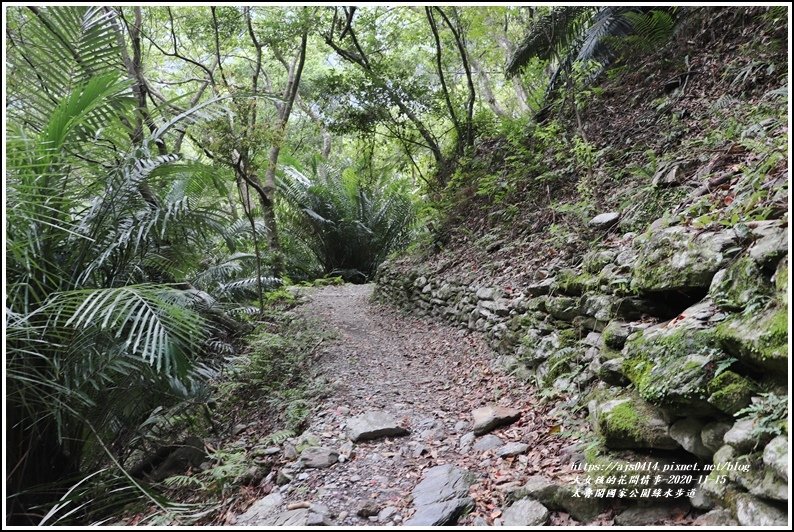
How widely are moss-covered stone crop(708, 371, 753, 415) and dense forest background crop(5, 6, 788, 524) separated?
72cm

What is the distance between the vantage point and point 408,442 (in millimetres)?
3057

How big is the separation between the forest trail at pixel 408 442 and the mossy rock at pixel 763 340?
0.96 meters

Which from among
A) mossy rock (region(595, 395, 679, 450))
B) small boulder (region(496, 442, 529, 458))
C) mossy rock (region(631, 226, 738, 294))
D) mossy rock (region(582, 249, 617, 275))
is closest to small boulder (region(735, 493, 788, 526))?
mossy rock (region(595, 395, 679, 450))

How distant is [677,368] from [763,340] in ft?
1.20

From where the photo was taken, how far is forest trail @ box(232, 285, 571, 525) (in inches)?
93.4

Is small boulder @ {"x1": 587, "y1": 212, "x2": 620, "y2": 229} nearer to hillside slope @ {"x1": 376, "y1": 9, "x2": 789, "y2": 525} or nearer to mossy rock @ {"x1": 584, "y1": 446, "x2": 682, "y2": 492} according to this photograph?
hillside slope @ {"x1": 376, "y1": 9, "x2": 789, "y2": 525}

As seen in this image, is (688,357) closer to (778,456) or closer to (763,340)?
(763,340)

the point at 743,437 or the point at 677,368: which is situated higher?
the point at 677,368

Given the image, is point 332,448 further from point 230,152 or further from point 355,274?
point 355,274

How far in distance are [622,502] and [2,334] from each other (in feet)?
8.54

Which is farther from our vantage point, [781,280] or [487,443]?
[487,443]

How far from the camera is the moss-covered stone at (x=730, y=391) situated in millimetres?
1695

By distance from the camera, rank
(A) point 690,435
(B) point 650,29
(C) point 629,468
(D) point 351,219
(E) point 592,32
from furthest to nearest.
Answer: (D) point 351,219 → (E) point 592,32 → (B) point 650,29 → (C) point 629,468 → (A) point 690,435

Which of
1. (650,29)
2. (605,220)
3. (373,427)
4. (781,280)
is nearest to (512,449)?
(373,427)
